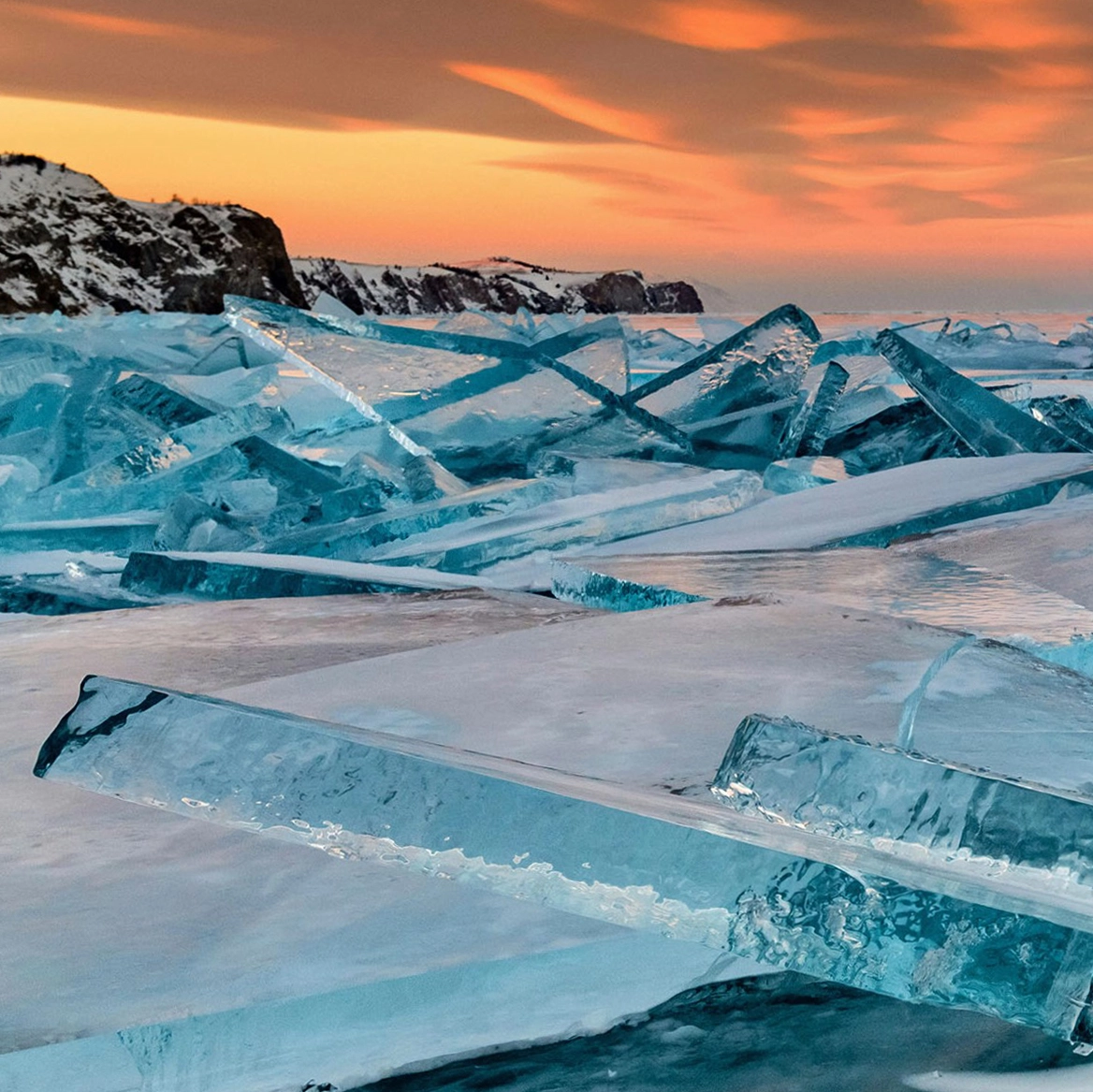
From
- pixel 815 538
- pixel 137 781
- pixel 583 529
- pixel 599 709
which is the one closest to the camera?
pixel 137 781

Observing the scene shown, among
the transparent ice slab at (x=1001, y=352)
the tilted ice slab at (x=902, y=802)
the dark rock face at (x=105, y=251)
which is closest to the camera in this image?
the tilted ice slab at (x=902, y=802)

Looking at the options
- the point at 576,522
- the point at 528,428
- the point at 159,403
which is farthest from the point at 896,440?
the point at 159,403

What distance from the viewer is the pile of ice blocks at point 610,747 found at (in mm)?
620

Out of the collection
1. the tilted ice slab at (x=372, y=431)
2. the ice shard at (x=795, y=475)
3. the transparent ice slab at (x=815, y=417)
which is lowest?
the tilted ice slab at (x=372, y=431)

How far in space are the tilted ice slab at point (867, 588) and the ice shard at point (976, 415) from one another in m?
1.31

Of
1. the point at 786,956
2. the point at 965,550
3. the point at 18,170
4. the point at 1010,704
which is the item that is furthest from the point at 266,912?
the point at 18,170

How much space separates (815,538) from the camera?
1.90m

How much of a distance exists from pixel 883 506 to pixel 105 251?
90.3ft

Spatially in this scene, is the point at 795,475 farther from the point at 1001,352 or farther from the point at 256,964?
the point at 1001,352

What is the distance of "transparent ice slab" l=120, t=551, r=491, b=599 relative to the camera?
5.78 feet

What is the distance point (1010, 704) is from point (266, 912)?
2.00 feet

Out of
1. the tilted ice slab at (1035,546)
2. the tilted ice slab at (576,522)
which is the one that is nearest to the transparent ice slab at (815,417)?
the tilted ice slab at (576,522)

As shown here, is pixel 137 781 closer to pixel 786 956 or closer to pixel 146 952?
pixel 146 952

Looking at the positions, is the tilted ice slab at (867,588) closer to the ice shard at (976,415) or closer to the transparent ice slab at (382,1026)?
the transparent ice slab at (382,1026)
